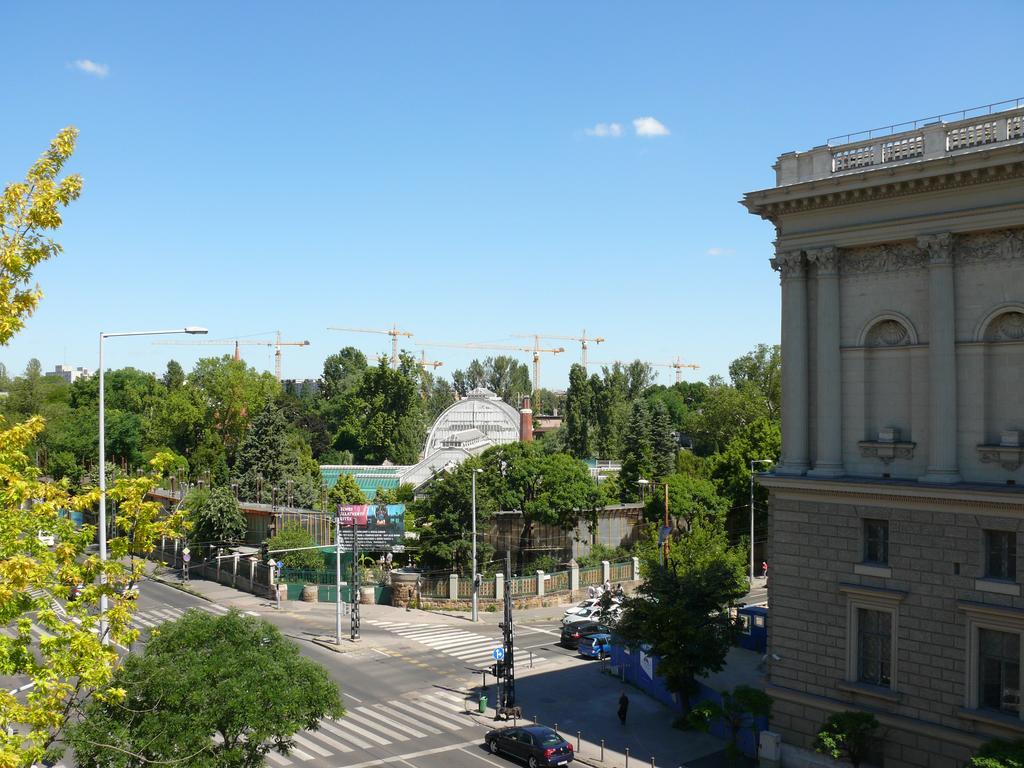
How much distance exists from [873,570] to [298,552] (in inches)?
1628

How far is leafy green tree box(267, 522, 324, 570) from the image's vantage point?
59688 mm

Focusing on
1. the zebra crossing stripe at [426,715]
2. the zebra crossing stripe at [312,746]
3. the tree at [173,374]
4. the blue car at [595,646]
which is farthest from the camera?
the tree at [173,374]

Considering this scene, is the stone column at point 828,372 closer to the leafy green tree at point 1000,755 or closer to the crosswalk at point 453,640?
the leafy green tree at point 1000,755

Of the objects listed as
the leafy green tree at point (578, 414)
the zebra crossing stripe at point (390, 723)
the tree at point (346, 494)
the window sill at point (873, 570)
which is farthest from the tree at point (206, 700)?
the leafy green tree at point (578, 414)

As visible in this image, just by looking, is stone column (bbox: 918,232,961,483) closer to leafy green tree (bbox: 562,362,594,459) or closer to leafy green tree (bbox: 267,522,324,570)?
leafy green tree (bbox: 267,522,324,570)

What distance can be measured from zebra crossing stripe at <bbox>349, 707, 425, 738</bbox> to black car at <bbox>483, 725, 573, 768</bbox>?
10.3 ft

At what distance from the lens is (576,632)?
150ft

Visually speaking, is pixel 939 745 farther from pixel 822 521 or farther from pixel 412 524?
pixel 412 524

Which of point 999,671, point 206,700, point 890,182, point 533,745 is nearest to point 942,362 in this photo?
point 890,182

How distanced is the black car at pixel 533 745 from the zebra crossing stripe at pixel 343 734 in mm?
4197

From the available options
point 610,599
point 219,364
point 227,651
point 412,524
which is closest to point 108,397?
point 219,364

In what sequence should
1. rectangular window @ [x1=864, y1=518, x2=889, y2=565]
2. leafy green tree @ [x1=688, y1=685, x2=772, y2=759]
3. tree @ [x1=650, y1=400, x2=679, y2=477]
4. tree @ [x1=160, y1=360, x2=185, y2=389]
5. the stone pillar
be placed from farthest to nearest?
tree @ [x1=160, y1=360, x2=185, y2=389] → tree @ [x1=650, y1=400, x2=679, y2=477] → the stone pillar → leafy green tree @ [x1=688, y1=685, x2=772, y2=759] → rectangular window @ [x1=864, y1=518, x2=889, y2=565]

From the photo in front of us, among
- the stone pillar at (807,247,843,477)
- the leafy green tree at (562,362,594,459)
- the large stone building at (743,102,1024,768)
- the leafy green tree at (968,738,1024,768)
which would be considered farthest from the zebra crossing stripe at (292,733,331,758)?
the leafy green tree at (562,362,594,459)

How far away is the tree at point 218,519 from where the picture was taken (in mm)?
65438
